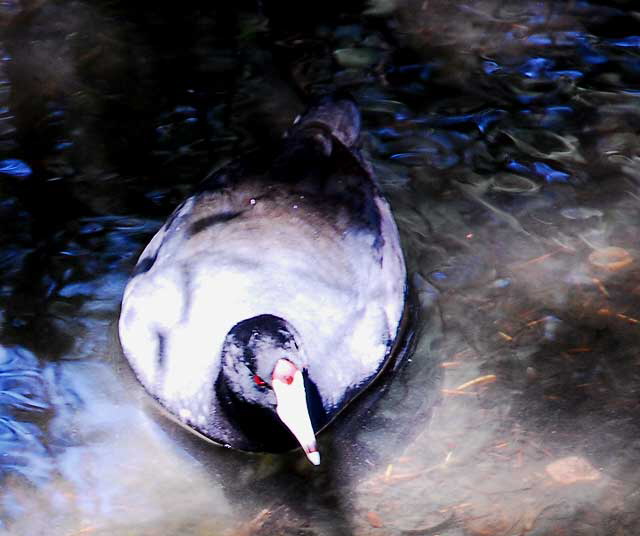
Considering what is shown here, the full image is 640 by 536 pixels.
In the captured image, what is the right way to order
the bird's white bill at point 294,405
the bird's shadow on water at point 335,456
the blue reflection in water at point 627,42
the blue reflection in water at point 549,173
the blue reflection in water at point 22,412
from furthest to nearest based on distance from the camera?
the blue reflection in water at point 627,42
the blue reflection in water at point 549,173
the blue reflection in water at point 22,412
the bird's shadow on water at point 335,456
the bird's white bill at point 294,405

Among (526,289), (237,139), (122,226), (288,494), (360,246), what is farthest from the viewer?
(237,139)

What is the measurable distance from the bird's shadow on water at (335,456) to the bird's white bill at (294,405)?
34cm

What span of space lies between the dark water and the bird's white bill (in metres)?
0.45

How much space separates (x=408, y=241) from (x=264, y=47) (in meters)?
1.86

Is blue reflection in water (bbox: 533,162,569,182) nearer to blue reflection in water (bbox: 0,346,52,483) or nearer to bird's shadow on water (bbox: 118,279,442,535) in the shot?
bird's shadow on water (bbox: 118,279,442,535)

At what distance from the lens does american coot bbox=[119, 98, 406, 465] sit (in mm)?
3870

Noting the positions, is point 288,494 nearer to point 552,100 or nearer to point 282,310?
point 282,310

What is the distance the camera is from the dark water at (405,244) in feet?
12.8

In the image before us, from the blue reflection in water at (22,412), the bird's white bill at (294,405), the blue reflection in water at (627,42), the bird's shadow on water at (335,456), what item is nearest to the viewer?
the bird's white bill at (294,405)

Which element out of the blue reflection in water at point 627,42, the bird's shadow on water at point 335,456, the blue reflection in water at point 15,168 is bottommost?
the bird's shadow on water at point 335,456

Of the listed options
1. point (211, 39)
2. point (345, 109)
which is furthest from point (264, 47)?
point (345, 109)

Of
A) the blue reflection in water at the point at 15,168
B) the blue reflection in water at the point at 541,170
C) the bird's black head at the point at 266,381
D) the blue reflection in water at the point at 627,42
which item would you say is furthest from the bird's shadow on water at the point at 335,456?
the blue reflection in water at the point at 627,42

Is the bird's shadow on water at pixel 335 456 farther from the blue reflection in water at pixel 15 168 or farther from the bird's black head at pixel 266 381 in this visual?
the blue reflection in water at pixel 15 168

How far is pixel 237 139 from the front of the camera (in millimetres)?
5480
